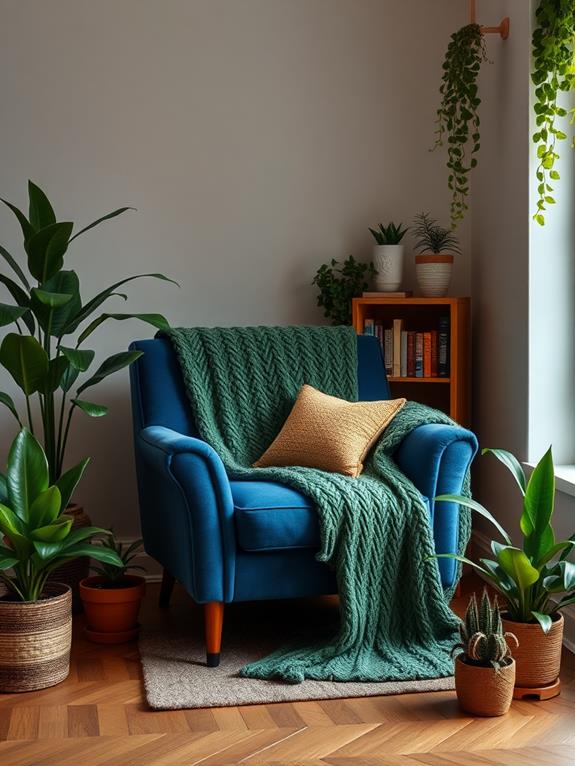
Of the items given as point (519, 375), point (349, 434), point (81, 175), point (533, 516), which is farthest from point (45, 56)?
point (533, 516)

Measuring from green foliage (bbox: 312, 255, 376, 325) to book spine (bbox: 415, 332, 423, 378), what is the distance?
294mm

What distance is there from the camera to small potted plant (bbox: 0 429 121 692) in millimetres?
→ 2703

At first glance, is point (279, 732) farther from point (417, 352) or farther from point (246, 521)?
point (417, 352)

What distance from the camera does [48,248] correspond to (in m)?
3.13

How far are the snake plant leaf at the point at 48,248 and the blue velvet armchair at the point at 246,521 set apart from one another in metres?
0.62

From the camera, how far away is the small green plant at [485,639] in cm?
250

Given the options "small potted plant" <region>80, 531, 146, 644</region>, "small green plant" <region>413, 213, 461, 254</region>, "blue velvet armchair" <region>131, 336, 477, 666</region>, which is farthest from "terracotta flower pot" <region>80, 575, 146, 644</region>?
"small green plant" <region>413, 213, 461, 254</region>

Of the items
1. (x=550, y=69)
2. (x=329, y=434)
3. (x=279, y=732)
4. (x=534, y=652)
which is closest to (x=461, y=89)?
(x=550, y=69)

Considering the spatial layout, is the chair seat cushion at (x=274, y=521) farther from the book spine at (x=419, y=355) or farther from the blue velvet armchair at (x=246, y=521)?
the book spine at (x=419, y=355)

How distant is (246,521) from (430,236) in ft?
5.36

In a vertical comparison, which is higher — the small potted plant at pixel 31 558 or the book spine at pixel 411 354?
the book spine at pixel 411 354


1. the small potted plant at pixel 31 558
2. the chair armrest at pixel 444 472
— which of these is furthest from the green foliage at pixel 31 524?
the chair armrest at pixel 444 472

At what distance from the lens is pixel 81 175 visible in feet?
12.5

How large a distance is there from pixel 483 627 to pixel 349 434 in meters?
0.86
